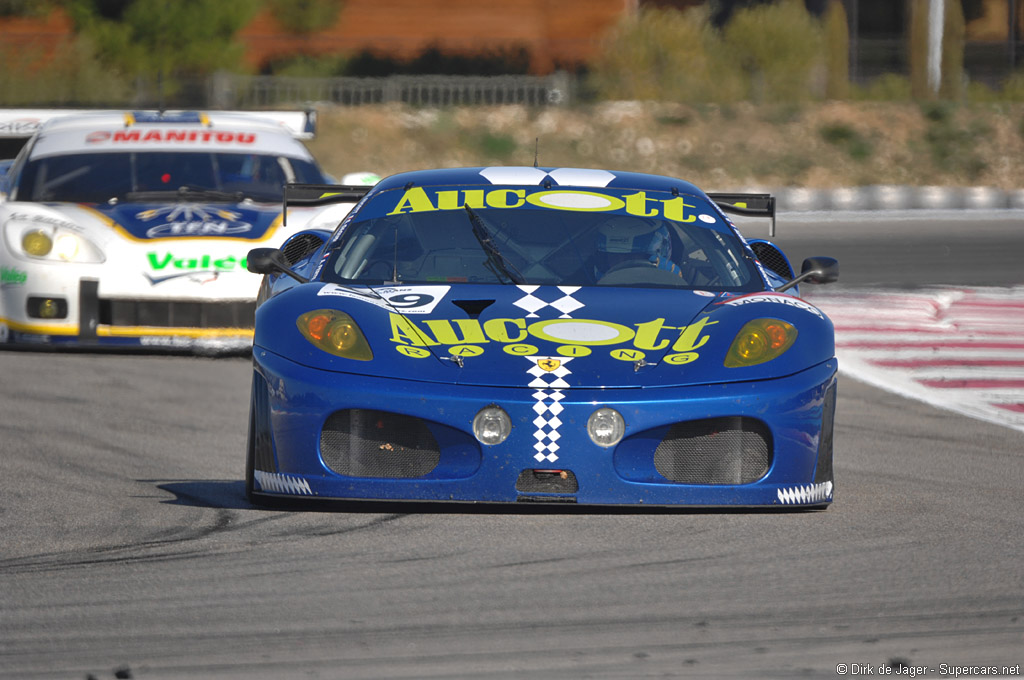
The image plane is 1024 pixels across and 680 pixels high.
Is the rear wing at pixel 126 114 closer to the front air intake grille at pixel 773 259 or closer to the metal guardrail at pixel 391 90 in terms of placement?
the front air intake grille at pixel 773 259

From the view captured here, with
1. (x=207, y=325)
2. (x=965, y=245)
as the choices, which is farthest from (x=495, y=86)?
(x=207, y=325)

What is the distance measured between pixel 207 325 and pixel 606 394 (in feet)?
15.7

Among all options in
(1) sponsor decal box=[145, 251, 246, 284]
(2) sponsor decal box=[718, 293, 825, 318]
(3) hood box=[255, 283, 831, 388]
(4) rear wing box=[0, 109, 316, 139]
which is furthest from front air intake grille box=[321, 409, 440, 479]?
(4) rear wing box=[0, 109, 316, 139]

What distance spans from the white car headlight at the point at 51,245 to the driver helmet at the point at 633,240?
3.90 m

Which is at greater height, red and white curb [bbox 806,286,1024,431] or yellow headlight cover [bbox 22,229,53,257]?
yellow headlight cover [bbox 22,229,53,257]

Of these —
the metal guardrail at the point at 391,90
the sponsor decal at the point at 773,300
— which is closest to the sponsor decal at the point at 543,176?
the sponsor decal at the point at 773,300

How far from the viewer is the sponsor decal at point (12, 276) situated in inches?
365

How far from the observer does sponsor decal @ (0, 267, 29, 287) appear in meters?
9.27

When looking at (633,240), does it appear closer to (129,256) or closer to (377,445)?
(377,445)

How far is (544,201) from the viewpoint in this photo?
20.9 ft

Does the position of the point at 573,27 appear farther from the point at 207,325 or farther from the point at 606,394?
the point at 606,394

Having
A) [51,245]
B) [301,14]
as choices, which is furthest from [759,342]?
[301,14]

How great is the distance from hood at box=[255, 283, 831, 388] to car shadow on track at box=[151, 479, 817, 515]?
1.28ft

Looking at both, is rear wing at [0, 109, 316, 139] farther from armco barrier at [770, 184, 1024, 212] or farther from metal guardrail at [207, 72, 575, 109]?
metal guardrail at [207, 72, 575, 109]
